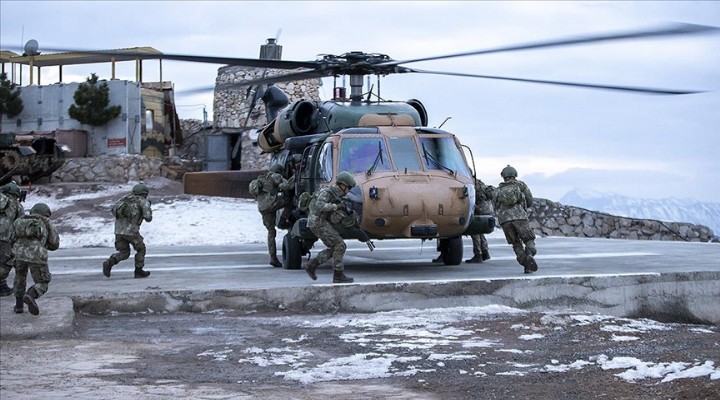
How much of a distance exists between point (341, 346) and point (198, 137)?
92.1 feet

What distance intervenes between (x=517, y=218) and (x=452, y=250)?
175cm

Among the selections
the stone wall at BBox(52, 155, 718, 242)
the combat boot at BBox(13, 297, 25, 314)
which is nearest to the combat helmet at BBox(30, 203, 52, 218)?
the combat boot at BBox(13, 297, 25, 314)

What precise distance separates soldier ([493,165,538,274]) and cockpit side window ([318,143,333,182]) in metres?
2.10

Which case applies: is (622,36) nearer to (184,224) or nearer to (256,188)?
(256,188)

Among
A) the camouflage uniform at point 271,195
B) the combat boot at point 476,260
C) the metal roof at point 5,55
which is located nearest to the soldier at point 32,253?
the camouflage uniform at point 271,195

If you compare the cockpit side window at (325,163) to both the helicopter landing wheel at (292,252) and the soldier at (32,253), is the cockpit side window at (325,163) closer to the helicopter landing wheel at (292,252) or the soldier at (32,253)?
the helicopter landing wheel at (292,252)

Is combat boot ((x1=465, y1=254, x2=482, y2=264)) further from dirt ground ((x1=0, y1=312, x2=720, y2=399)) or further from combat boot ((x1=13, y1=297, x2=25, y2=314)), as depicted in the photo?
combat boot ((x1=13, y1=297, x2=25, y2=314))

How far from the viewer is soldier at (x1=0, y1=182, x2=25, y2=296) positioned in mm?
11320

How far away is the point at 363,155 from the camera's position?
13.4 m

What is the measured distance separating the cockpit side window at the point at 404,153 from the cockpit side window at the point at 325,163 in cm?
78

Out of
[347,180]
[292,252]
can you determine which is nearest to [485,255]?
[292,252]

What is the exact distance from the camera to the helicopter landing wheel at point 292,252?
568 inches

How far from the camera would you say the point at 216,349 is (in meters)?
9.14

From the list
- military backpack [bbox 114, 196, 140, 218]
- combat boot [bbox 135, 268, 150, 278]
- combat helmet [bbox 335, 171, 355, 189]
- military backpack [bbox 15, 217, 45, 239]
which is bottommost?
combat boot [bbox 135, 268, 150, 278]
